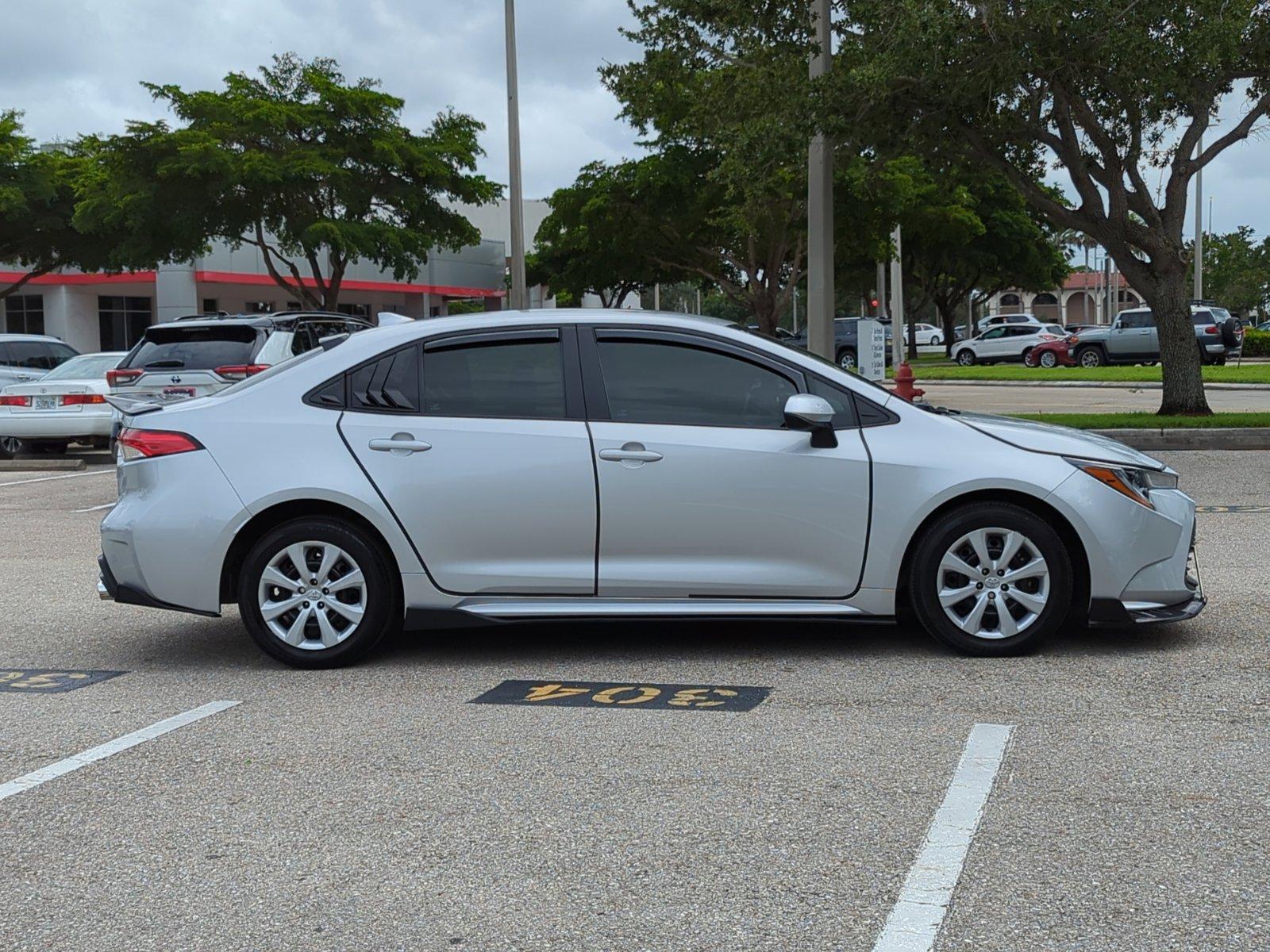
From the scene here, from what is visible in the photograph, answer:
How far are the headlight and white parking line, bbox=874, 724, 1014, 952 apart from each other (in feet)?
5.39

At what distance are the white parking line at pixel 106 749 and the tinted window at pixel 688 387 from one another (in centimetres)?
217

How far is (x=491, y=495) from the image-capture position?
661 cm

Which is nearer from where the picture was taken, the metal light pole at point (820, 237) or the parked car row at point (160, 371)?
the parked car row at point (160, 371)

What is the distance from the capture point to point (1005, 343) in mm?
48188

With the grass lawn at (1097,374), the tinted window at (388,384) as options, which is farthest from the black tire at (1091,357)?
the tinted window at (388,384)

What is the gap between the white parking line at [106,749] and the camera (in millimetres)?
5055

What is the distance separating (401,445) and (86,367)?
49.8ft

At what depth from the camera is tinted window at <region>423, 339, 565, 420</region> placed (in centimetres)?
675

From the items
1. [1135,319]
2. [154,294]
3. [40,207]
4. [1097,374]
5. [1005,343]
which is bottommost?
[1097,374]

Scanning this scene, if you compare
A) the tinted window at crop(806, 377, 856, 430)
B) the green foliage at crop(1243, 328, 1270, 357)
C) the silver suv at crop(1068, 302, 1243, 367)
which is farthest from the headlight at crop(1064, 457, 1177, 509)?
the green foliage at crop(1243, 328, 1270, 357)

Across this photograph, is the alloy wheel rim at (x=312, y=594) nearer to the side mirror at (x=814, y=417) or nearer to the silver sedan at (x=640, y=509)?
the silver sedan at (x=640, y=509)

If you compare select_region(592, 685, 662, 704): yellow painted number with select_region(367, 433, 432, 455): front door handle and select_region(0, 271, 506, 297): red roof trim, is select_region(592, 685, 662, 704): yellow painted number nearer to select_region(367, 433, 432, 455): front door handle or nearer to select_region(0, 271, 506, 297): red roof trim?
select_region(367, 433, 432, 455): front door handle

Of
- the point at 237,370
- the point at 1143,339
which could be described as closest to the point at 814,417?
the point at 237,370

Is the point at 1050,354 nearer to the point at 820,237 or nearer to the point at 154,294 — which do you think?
the point at 820,237
